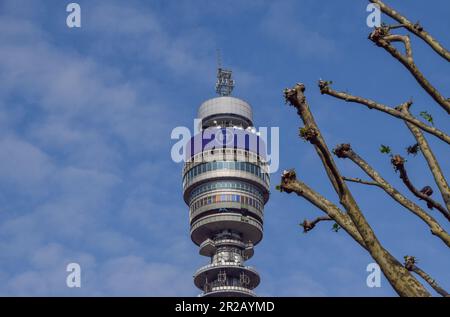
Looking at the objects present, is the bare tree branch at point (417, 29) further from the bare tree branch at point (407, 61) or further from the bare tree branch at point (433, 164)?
the bare tree branch at point (433, 164)

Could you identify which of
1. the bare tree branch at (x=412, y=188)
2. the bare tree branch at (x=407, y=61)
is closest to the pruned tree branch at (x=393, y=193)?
the bare tree branch at (x=412, y=188)

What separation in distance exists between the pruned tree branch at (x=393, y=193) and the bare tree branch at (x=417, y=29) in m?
2.84

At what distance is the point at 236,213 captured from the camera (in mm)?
198500

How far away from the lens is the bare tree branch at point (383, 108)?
17.0m

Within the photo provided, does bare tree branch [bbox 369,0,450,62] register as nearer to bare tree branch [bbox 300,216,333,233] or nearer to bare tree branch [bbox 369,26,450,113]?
bare tree branch [bbox 369,26,450,113]

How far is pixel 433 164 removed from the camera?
17.9 m

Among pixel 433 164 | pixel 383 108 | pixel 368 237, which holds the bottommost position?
pixel 368 237

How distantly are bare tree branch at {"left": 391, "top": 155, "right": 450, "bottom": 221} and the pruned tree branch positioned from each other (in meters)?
0.33

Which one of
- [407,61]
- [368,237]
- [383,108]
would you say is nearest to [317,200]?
[368,237]

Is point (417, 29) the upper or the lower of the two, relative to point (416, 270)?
upper

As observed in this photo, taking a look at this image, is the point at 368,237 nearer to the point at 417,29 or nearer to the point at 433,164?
the point at 433,164

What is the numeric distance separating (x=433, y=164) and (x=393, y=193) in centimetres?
108

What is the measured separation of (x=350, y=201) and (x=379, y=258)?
1.22 m
